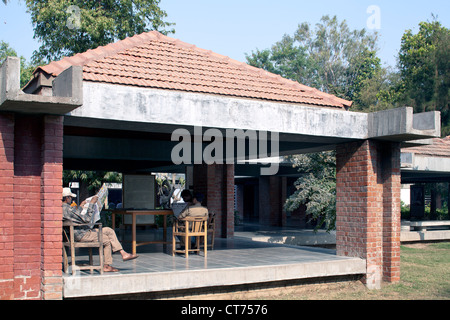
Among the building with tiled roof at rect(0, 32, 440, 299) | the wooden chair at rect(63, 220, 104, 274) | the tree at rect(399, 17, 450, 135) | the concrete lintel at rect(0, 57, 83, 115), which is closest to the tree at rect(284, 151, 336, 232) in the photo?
the building with tiled roof at rect(0, 32, 440, 299)

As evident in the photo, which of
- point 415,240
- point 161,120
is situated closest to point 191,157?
point 161,120

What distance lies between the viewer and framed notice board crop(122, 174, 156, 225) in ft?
49.5

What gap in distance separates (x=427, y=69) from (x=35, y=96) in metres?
26.8

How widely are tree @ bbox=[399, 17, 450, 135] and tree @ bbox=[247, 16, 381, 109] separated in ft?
49.9

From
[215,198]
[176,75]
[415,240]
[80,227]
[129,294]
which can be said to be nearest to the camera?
[129,294]

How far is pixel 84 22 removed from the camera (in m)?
22.1

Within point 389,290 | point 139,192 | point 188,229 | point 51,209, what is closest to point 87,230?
point 51,209

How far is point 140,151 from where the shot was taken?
13.5m

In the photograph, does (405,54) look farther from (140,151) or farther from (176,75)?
(176,75)

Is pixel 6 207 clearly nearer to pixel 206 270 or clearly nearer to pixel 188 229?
pixel 206 270

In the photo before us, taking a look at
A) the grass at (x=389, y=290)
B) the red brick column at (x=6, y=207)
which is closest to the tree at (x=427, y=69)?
the grass at (x=389, y=290)

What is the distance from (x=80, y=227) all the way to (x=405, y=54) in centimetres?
2765

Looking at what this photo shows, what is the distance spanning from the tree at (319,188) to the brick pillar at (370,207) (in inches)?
224

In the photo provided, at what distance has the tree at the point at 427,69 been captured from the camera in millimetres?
28312
